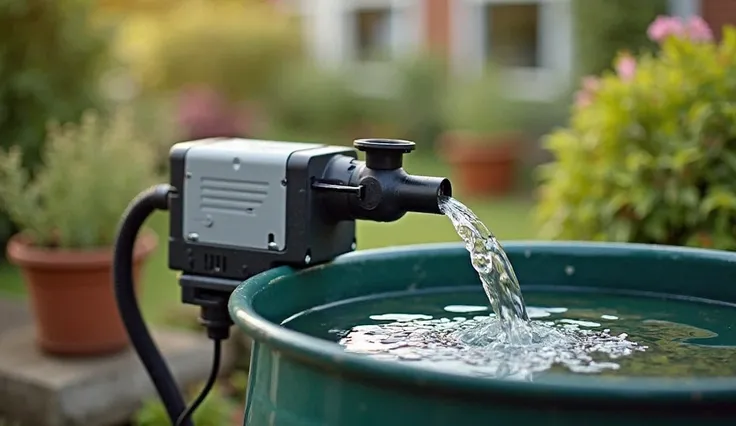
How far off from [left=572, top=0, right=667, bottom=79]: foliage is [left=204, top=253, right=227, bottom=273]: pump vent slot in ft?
22.7

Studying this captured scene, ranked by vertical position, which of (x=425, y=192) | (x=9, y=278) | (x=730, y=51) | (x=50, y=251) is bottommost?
(x=9, y=278)

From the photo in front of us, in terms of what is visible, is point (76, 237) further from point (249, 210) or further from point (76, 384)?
point (249, 210)

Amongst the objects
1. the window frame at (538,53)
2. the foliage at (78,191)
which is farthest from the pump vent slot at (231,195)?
the window frame at (538,53)

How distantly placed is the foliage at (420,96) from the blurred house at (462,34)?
0.35 metres

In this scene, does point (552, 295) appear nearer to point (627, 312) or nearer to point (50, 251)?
point (627, 312)

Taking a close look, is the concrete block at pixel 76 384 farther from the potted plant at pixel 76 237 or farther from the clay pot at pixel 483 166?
the clay pot at pixel 483 166

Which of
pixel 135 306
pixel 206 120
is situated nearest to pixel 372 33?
pixel 206 120

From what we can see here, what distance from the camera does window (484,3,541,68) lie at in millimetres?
11195

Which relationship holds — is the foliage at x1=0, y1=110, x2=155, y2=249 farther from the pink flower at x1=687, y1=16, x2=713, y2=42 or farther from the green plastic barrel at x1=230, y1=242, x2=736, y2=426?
the pink flower at x1=687, y1=16, x2=713, y2=42

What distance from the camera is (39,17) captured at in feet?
20.7

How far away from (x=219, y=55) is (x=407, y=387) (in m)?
12.3

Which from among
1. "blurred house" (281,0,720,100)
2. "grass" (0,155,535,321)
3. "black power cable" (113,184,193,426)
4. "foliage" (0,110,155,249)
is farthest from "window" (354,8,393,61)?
"black power cable" (113,184,193,426)

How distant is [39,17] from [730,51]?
4.53 m

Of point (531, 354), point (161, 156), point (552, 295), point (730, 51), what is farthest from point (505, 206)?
point (531, 354)
